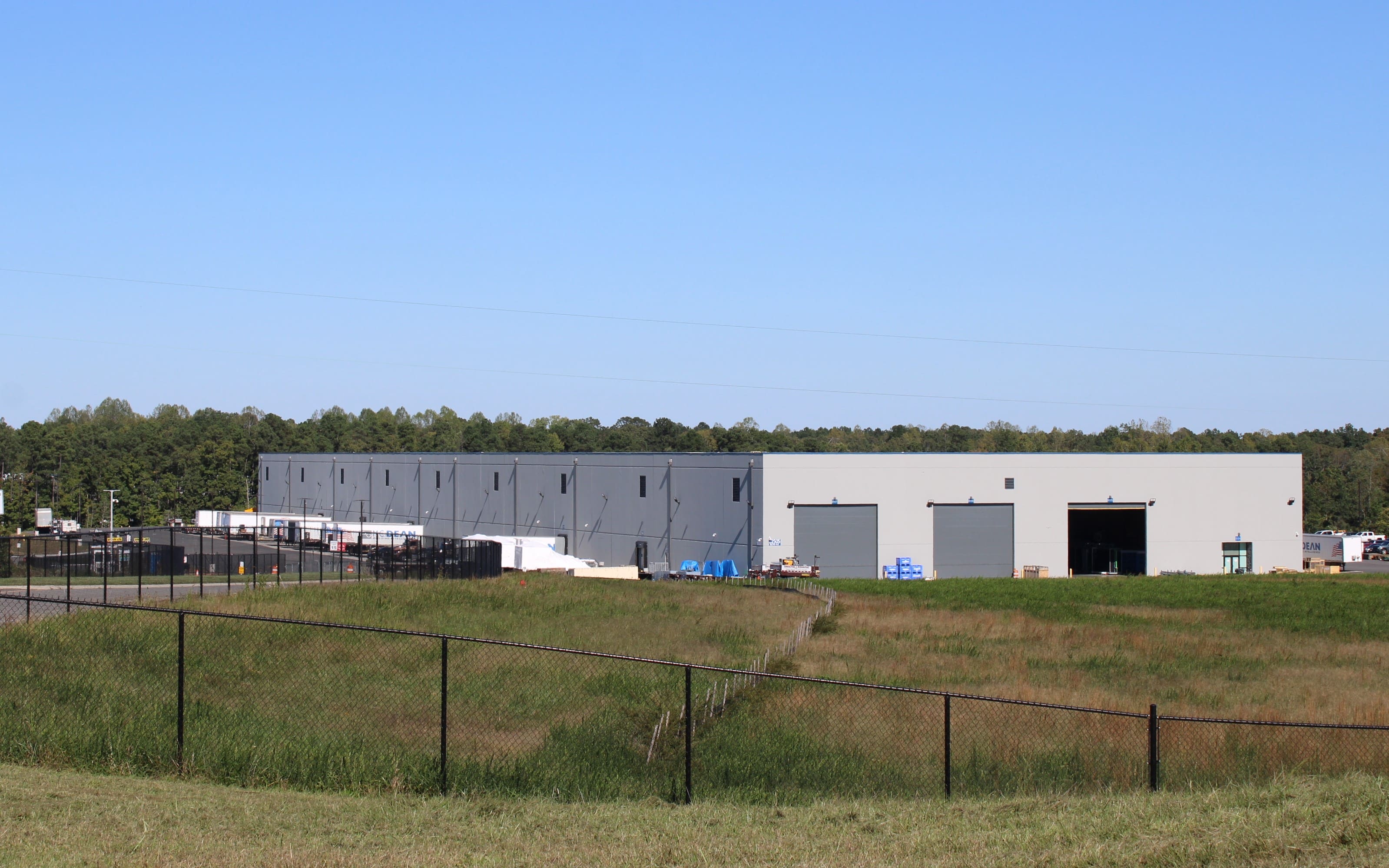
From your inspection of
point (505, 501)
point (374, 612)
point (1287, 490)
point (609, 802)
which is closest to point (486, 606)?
point (374, 612)

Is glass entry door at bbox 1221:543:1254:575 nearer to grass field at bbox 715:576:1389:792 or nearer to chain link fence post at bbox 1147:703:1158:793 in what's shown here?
grass field at bbox 715:576:1389:792

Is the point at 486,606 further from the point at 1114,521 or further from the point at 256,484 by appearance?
the point at 256,484

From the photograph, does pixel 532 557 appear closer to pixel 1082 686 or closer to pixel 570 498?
pixel 570 498

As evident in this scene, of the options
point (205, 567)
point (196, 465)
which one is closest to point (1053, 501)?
point (205, 567)

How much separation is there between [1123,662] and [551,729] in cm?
1736

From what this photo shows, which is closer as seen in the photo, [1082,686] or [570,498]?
[1082,686]

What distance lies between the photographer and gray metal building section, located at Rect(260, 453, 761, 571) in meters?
73.4

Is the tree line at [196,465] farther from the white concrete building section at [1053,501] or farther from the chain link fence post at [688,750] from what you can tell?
the chain link fence post at [688,750]

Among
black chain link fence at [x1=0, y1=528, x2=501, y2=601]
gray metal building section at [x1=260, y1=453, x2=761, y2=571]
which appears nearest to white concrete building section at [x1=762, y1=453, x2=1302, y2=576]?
gray metal building section at [x1=260, y1=453, x2=761, y2=571]

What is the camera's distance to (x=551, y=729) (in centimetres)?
1809

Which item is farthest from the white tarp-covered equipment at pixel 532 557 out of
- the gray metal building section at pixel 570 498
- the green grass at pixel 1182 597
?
the green grass at pixel 1182 597

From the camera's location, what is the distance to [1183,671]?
28141mm

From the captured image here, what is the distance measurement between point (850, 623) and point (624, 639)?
988 centimetres

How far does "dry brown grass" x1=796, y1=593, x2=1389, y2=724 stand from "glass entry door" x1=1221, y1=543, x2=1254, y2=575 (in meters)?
39.8
